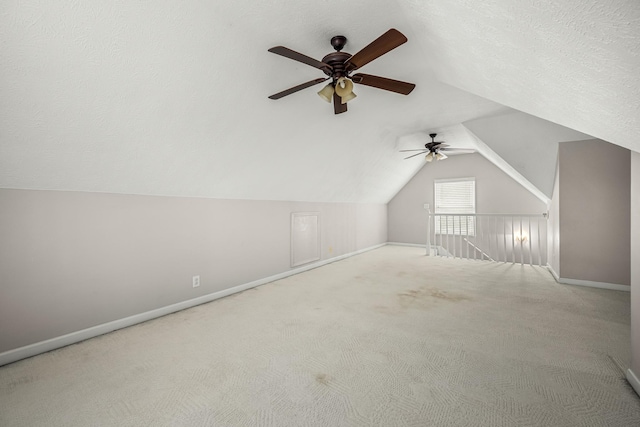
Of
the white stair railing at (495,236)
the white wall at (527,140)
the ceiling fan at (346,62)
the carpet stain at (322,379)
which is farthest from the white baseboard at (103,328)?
the white stair railing at (495,236)

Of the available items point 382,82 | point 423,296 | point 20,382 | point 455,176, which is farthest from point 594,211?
point 20,382

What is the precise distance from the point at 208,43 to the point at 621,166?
493cm

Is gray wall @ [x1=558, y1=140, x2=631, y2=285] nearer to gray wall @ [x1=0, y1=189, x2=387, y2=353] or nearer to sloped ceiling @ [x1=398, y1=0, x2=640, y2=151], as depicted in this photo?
sloped ceiling @ [x1=398, y1=0, x2=640, y2=151]

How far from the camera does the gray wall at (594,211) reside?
3396mm

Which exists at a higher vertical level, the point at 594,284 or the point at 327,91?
the point at 327,91

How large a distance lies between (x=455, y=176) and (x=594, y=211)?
152 inches

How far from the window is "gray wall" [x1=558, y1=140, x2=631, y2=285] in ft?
10.2

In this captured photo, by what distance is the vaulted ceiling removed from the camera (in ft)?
3.75

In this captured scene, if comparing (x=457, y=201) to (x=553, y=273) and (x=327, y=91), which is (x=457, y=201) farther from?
(x=327, y=91)

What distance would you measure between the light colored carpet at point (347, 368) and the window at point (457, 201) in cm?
406

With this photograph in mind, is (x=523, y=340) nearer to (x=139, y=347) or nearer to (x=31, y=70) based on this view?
(x=139, y=347)

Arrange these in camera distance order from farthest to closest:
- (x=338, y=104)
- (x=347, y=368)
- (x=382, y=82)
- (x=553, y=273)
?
(x=553, y=273) → (x=338, y=104) → (x=382, y=82) → (x=347, y=368)

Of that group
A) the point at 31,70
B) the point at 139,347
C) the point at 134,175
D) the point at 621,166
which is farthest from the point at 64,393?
the point at 621,166

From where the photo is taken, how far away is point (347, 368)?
182 cm
